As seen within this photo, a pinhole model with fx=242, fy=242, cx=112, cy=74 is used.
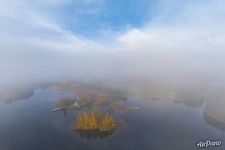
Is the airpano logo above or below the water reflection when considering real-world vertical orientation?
below

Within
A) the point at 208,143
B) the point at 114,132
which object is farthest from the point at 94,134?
the point at 208,143

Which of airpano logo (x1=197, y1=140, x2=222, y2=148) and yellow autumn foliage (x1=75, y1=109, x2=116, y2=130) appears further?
yellow autumn foliage (x1=75, y1=109, x2=116, y2=130)

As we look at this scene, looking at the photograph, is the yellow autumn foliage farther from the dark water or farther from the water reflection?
the dark water

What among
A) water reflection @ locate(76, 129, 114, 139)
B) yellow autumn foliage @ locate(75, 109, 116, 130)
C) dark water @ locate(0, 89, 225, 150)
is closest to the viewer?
dark water @ locate(0, 89, 225, 150)

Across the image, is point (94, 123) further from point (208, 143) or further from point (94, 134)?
point (208, 143)

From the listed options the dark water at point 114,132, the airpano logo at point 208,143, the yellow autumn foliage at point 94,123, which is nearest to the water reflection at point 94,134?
the dark water at point 114,132

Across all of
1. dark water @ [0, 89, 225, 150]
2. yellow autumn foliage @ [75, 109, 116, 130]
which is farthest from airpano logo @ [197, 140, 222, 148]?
yellow autumn foliage @ [75, 109, 116, 130]

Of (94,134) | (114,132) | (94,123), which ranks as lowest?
(94,134)

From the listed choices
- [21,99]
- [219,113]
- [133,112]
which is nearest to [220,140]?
[219,113]
